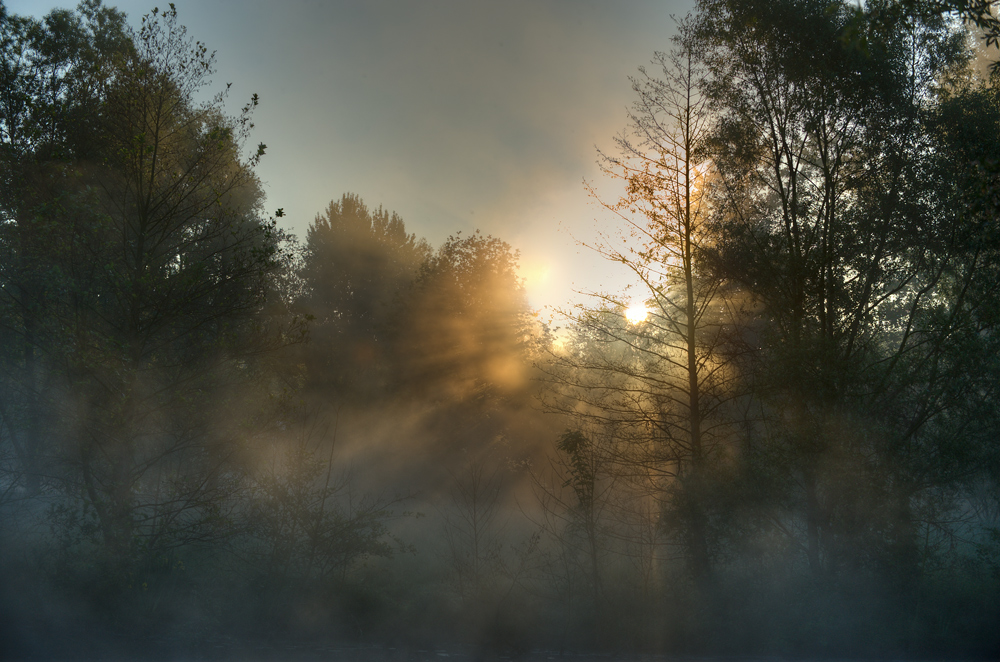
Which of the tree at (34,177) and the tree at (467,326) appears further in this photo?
the tree at (467,326)

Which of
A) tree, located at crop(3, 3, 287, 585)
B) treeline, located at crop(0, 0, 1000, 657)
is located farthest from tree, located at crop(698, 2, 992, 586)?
tree, located at crop(3, 3, 287, 585)

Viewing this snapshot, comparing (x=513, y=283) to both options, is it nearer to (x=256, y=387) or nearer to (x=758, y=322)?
(x=758, y=322)

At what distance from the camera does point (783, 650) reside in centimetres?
1022

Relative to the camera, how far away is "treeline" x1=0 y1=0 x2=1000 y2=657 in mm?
10438

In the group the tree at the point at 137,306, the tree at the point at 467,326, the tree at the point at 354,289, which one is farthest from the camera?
the tree at the point at 354,289

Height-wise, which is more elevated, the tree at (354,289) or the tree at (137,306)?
the tree at (354,289)

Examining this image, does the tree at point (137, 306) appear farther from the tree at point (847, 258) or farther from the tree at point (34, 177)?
the tree at point (847, 258)

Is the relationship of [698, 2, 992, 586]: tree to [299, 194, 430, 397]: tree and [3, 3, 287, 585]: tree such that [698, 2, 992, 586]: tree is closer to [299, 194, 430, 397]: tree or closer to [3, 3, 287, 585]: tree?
[3, 3, 287, 585]: tree

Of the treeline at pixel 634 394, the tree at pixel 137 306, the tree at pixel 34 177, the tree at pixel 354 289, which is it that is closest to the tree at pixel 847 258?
the treeline at pixel 634 394

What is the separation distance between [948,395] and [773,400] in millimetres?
3029

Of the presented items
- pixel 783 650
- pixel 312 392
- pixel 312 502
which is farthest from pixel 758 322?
pixel 312 392

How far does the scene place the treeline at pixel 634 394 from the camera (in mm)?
10438

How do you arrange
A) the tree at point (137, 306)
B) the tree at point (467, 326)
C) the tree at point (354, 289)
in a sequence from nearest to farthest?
the tree at point (137, 306)
the tree at point (467, 326)
the tree at point (354, 289)

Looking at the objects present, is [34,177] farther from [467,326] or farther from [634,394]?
[467,326]
